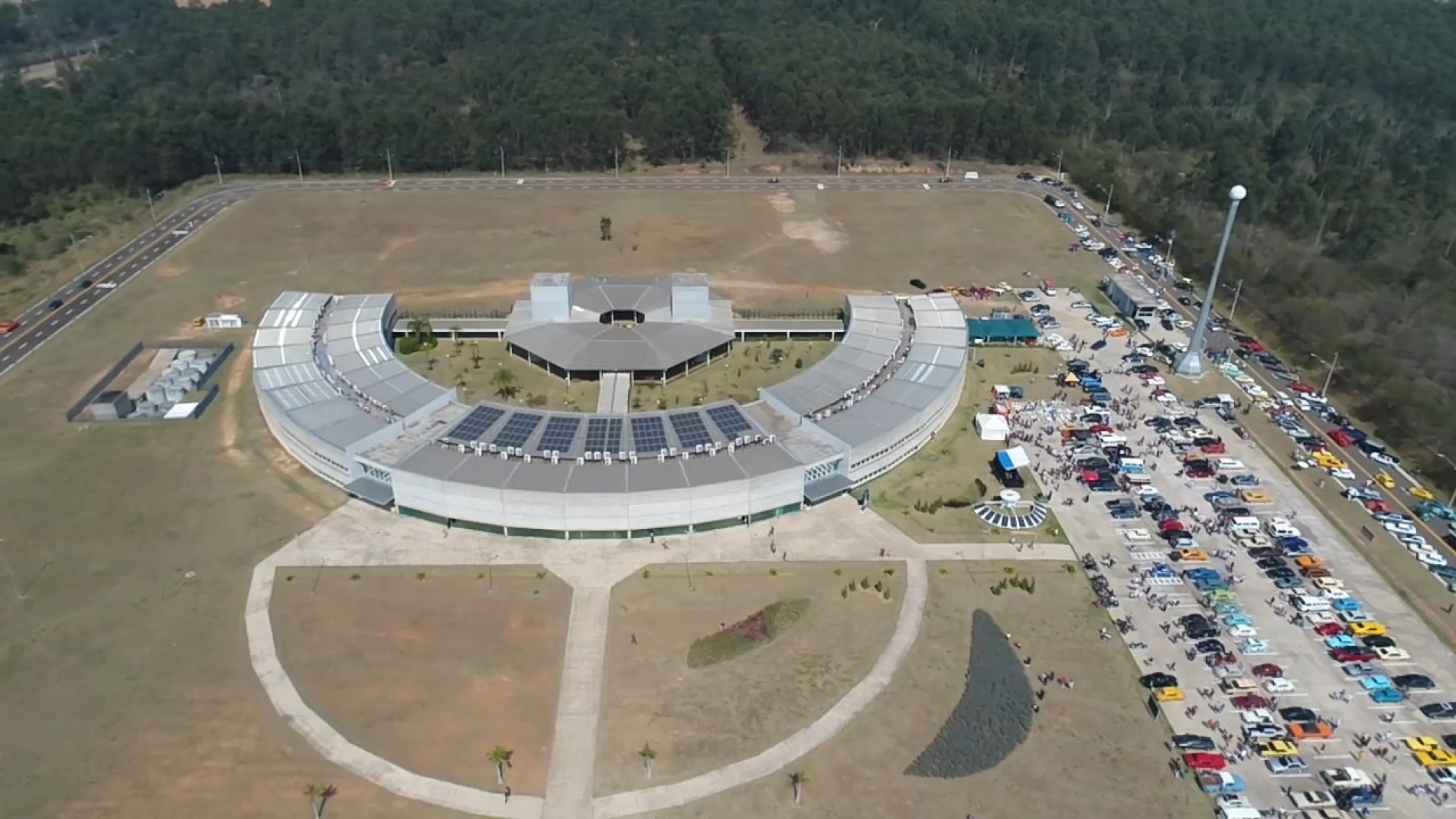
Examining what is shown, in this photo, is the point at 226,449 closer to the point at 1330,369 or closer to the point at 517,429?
the point at 517,429

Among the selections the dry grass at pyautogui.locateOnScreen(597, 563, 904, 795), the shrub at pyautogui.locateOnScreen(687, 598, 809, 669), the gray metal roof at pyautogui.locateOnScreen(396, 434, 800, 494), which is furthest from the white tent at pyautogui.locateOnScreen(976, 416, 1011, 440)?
the shrub at pyautogui.locateOnScreen(687, 598, 809, 669)

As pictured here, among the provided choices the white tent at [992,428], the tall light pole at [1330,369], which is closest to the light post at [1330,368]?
the tall light pole at [1330,369]

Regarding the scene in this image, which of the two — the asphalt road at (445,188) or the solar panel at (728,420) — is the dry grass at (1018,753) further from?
the asphalt road at (445,188)

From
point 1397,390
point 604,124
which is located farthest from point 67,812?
point 604,124

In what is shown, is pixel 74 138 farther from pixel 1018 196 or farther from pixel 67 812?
pixel 1018 196

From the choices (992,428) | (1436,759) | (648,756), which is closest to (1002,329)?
(992,428)

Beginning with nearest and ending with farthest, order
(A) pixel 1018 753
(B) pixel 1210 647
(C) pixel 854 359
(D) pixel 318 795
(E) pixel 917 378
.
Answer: (D) pixel 318 795, (A) pixel 1018 753, (B) pixel 1210 647, (E) pixel 917 378, (C) pixel 854 359

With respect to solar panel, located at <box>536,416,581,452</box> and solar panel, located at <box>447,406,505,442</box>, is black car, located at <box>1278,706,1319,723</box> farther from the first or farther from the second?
solar panel, located at <box>447,406,505,442</box>
